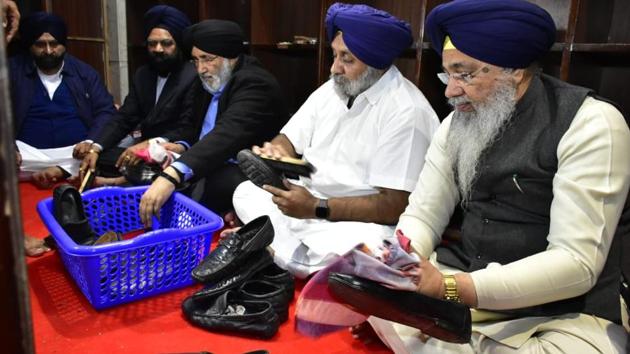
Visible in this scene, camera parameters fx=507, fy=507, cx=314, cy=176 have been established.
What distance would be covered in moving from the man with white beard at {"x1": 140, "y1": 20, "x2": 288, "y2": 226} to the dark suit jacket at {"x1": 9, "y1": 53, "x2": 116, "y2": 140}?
47.5 inches

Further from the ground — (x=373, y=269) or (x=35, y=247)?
(x=373, y=269)

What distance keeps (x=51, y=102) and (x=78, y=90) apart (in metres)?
0.20

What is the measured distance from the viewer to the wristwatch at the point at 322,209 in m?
2.00

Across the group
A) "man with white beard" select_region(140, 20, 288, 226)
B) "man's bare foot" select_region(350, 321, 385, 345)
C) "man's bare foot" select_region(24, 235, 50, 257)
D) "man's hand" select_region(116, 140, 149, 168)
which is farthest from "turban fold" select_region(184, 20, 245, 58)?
"man's bare foot" select_region(350, 321, 385, 345)

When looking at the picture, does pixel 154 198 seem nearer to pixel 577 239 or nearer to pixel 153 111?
pixel 153 111

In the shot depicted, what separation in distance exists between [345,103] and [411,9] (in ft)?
3.47

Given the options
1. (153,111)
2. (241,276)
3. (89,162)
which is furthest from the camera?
(153,111)

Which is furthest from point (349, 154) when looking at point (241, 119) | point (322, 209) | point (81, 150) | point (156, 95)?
point (81, 150)

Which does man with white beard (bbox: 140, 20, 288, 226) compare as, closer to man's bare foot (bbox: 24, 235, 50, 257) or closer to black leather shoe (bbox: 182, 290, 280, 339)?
man's bare foot (bbox: 24, 235, 50, 257)

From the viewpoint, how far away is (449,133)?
158 cm

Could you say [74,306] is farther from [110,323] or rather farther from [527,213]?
[527,213]

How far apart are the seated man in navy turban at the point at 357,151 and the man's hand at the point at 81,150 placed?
1.77m

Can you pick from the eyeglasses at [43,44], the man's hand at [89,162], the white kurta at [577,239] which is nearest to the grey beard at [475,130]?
the white kurta at [577,239]

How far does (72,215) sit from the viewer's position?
2.16 meters
